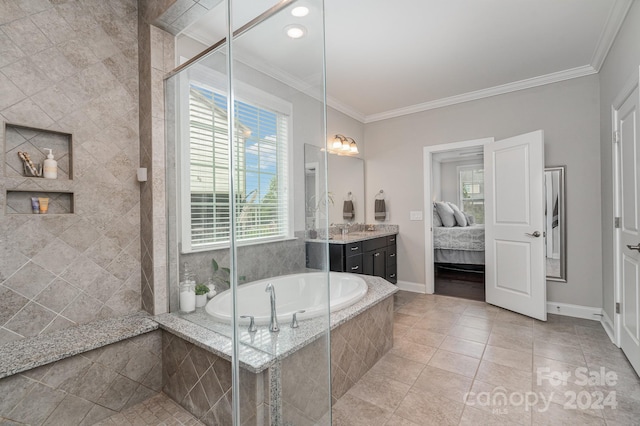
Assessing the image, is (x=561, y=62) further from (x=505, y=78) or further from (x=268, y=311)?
(x=268, y=311)

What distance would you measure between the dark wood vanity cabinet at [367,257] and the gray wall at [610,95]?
2149 mm

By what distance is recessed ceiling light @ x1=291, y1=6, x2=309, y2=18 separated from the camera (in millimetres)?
1188

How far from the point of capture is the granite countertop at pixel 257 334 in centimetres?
116

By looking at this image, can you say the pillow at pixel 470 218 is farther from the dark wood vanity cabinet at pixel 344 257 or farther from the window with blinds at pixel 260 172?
the window with blinds at pixel 260 172

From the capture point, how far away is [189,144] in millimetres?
1874

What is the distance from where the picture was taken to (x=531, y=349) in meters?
2.40

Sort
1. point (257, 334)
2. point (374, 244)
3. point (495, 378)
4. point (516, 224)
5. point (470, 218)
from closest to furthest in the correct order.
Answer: point (257, 334)
point (495, 378)
point (516, 224)
point (374, 244)
point (470, 218)

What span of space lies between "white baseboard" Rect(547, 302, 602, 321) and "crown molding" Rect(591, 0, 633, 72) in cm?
240

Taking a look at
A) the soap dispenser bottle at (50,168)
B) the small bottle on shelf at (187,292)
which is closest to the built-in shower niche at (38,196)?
the soap dispenser bottle at (50,168)

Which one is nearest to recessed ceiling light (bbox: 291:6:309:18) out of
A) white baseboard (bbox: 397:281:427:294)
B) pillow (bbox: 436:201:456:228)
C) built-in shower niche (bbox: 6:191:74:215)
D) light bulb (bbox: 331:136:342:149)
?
built-in shower niche (bbox: 6:191:74:215)

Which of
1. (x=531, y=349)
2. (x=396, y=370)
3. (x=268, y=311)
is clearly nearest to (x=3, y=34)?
(x=268, y=311)

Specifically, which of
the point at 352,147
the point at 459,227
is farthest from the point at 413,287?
the point at 352,147

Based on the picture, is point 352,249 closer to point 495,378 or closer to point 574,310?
point 495,378

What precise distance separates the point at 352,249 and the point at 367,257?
0.38 meters
